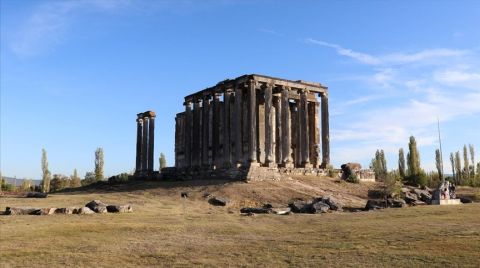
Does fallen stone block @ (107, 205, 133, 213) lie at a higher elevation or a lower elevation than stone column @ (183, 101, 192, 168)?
lower

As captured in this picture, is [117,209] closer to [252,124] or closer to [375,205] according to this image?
[375,205]

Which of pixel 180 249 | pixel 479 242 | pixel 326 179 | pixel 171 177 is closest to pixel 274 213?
pixel 180 249

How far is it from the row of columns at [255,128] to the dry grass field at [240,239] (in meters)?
18.4

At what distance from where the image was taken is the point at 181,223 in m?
26.1

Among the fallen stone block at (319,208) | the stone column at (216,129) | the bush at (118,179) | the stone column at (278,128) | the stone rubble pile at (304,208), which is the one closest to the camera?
the stone rubble pile at (304,208)

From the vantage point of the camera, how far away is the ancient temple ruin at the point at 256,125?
50969 mm

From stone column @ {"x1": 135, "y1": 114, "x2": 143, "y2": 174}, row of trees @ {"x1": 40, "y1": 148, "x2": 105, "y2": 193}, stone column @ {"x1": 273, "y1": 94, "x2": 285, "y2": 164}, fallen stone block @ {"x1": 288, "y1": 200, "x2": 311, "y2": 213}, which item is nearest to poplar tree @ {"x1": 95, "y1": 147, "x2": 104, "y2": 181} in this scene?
row of trees @ {"x1": 40, "y1": 148, "x2": 105, "y2": 193}

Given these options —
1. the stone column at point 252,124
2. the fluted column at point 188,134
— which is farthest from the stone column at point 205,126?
the stone column at point 252,124

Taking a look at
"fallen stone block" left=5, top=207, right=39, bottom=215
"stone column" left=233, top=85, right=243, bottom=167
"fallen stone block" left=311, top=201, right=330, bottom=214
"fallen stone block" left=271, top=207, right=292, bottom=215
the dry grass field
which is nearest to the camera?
the dry grass field

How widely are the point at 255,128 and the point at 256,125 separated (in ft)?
15.6

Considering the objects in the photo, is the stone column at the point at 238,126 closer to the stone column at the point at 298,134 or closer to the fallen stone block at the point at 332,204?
the stone column at the point at 298,134

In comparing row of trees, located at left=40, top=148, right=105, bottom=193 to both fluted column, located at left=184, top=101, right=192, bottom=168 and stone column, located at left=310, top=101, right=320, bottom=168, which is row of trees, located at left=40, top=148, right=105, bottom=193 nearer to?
fluted column, located at left=184, top=101, right=192, bottom=168

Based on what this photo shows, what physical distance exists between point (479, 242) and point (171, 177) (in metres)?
41.6

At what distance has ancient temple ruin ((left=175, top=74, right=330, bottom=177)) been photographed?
167 feet
